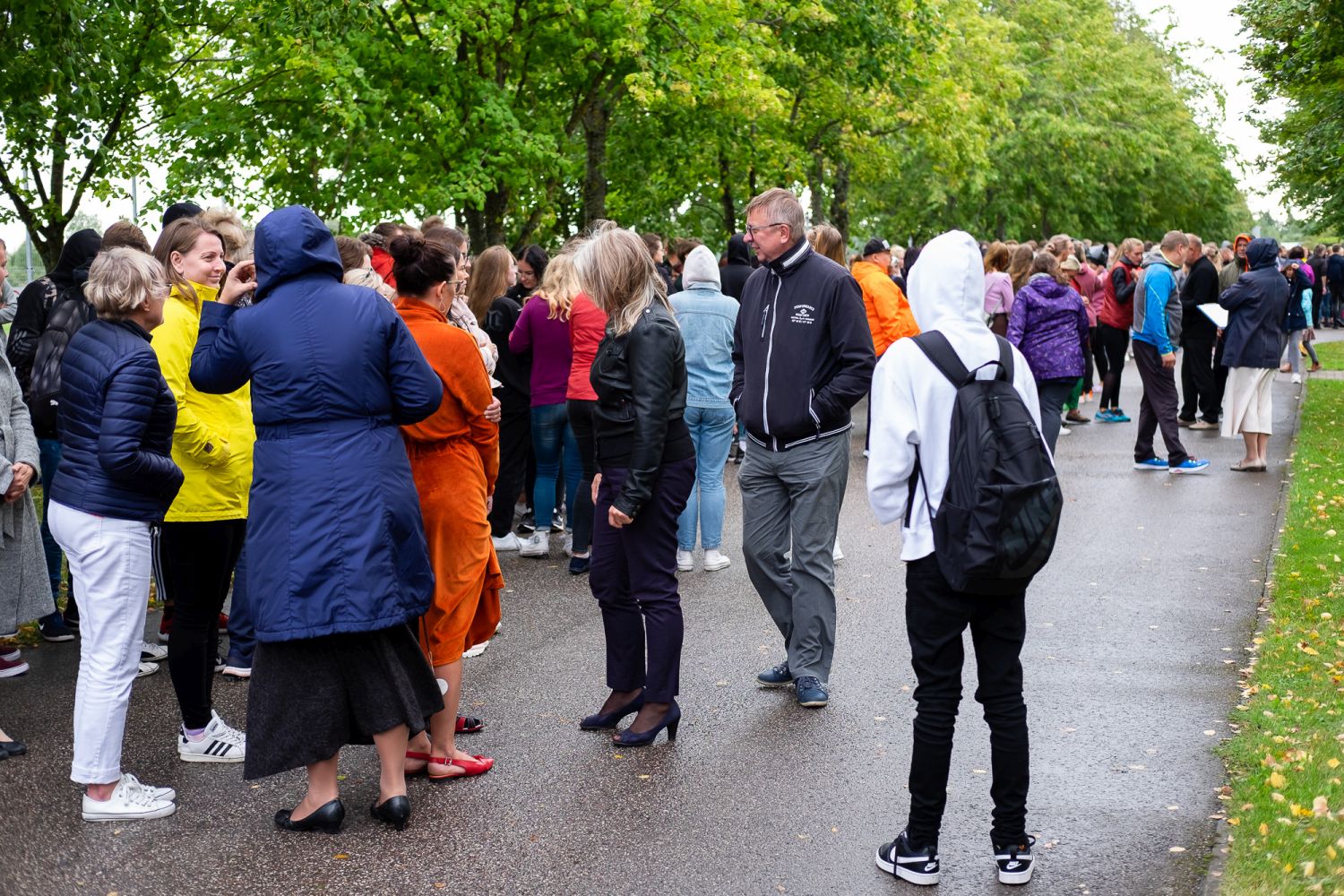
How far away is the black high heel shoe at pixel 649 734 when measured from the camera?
5.88 m

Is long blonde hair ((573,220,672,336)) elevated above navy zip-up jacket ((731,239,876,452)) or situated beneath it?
elevated above

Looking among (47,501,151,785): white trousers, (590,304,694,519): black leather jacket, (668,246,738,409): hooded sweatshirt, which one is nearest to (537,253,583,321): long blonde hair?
(668,246,738,409): hooded sweatshirt

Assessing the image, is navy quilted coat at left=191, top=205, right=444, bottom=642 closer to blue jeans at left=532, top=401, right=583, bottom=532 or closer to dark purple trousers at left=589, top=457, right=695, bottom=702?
dark purple trousers at left=589, top=457, right=695, bottom=702

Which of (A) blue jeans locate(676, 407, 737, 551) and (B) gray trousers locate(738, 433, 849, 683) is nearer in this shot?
(B) gray trousers locate(738, 433, 849, 683)

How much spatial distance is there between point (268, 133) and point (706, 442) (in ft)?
33.8

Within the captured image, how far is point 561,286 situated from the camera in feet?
29.6

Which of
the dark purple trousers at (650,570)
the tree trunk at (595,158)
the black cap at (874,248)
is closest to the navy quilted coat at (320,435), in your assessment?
the dark purple trousers at (650,570)

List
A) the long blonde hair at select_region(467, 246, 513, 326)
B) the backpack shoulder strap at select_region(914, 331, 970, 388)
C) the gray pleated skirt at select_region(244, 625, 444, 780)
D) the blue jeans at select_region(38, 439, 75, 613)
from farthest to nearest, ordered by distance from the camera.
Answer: the long blonde hair at select_region(467, 246, 513, 326), the blue jeans at select_region(38, 439, 75, 613), the gray pleated skirt at select_region(244, 625, 444, 780), the backpack shoulder strap at select_region(914, 331, 970, 388)

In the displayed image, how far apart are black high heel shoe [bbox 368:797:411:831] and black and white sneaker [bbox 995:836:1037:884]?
202cm

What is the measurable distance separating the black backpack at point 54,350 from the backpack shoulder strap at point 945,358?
14.9 feet

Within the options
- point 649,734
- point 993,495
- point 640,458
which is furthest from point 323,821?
point 993,495

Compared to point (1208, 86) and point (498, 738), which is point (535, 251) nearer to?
point (498, 738)

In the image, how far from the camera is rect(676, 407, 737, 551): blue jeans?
9.03m

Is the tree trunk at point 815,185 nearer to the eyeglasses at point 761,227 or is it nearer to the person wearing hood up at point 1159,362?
the person wearing hood up at point 1159,362
